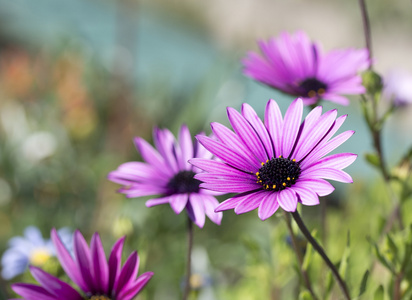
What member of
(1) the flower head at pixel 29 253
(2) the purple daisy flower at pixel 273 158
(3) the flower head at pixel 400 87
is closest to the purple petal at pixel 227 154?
(2) the purple daisy flower at pixel 273 158

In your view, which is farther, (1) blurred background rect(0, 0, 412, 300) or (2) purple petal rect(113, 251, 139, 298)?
(1) blurred background rect(0, 0, 412, 300)

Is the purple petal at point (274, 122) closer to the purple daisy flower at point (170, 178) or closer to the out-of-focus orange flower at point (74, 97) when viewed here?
the purple daisy flower at point (170, 178)

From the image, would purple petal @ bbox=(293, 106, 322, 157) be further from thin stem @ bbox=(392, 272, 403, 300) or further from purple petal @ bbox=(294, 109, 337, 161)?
thin stem @ bbox=(392, 272, 403, 300)

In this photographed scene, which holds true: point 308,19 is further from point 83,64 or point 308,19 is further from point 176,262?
point 176,262

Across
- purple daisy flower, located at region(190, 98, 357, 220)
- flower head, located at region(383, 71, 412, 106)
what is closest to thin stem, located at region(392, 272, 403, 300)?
purple daisy flower, located at region(190, 98, 357, 220)

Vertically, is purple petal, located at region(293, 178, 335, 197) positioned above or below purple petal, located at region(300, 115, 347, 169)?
below

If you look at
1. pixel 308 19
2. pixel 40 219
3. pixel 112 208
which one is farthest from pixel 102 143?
pixel 308 19
